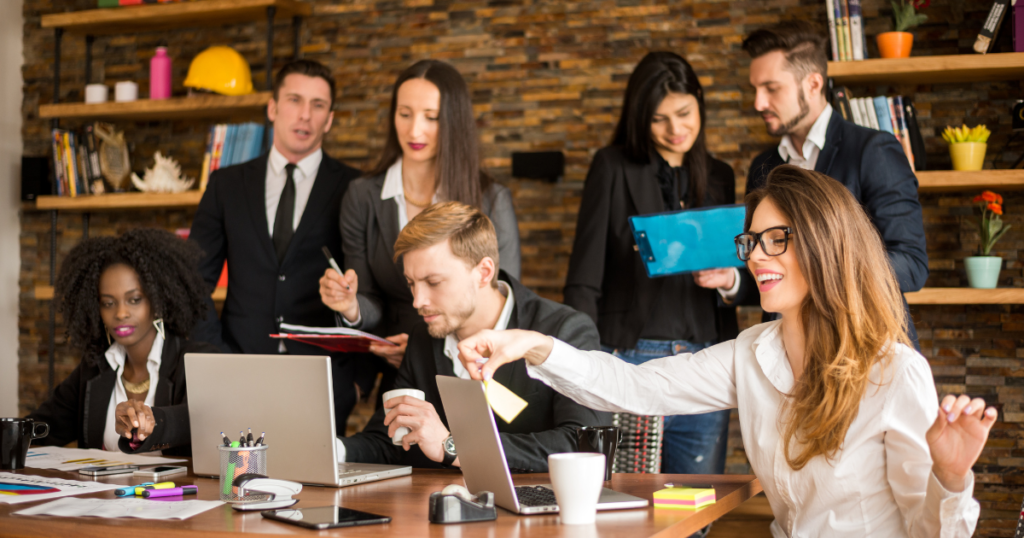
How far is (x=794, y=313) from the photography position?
1.58 metres

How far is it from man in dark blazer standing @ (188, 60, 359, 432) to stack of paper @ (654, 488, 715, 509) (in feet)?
5.22

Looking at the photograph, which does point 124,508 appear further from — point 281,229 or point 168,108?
point 168,108

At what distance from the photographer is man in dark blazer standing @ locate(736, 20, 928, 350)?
2.30m

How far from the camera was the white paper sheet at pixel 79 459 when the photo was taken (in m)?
1.85

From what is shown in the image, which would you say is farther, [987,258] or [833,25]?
[833,25]

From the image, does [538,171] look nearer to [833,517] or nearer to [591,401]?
[591,401]

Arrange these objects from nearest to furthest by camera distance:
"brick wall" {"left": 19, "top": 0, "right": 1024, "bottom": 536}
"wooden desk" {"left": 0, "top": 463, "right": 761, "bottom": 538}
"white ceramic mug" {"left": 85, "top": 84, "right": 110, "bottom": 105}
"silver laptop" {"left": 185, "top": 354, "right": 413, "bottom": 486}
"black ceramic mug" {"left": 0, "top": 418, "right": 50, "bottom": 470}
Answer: "wooden desk" {"left": 0, "top": 463, "right": 761, "bottom": 538} < "silver laptop" {"left": 185, "top": 354, "right": 413, "bottom": 486} < "black ceramic mug" {"left": 0, "top": 418, "right": 50, "bottom": 470} < "brick wall" {"left": 19, "top": 0, "right": 1024, "bottom": 536} < "white ceramic mug" {"left": 85, "top": 84, "right": 110, "bottom": 105}

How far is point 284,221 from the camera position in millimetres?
2930

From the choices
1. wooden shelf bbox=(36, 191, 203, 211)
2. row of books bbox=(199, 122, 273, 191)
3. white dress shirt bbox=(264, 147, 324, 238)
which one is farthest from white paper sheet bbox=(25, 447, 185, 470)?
row of books bbox=(199, 122, 273, 191)

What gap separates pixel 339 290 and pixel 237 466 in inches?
38.0

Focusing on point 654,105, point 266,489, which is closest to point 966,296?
point 654,105

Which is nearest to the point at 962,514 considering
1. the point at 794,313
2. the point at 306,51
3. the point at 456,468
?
the point at 794,313

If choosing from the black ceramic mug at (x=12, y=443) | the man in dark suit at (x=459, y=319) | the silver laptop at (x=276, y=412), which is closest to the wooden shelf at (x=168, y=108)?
the man in dark suit at (x=459, y=319)

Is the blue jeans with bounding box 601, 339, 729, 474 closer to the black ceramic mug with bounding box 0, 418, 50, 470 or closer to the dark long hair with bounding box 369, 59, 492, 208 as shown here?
the dark long hair with bounding box 369, 59, 492, 208
